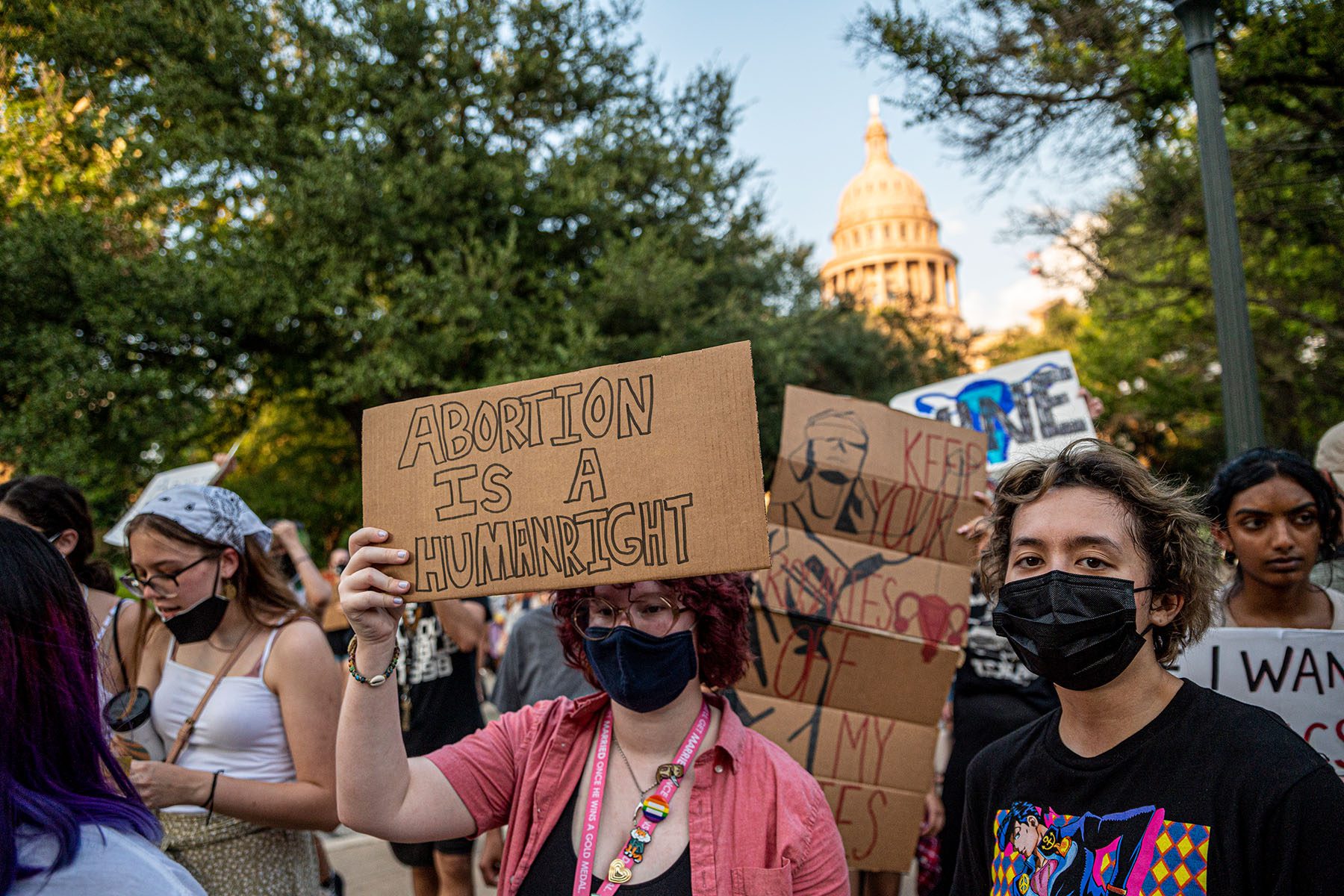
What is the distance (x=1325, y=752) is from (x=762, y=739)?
4.45 feet

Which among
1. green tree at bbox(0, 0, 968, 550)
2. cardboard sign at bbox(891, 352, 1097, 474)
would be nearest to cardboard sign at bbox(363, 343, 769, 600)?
cardboard sign at bbox(891, 352, 1097, 474)

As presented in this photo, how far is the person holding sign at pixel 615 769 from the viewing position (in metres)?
1.89

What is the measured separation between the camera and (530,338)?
12.8 metres

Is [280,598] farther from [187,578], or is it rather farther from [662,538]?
[662,538]

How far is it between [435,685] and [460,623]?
1.73 feet

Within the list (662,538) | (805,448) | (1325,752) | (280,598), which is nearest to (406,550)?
(662,538)

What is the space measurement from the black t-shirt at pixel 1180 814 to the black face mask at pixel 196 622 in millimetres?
2166

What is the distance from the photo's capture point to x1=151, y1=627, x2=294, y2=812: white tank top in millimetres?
2627

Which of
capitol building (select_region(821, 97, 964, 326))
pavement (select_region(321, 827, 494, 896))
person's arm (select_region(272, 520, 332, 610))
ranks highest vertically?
capitol building (select_region(821, 97, 964, 326))

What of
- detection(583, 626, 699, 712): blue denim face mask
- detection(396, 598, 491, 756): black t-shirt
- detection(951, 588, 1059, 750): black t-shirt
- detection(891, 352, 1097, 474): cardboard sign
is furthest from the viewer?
detection(396, 598, 491, 756): black t-shirt

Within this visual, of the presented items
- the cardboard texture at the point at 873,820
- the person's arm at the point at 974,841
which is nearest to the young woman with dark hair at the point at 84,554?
the cardboard texture at the point at 873,820

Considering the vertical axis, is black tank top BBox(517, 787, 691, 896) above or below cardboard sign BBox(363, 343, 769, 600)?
below

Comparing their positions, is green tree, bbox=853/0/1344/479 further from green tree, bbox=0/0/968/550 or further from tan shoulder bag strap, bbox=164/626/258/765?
green tree, bbox=0/0/968/550

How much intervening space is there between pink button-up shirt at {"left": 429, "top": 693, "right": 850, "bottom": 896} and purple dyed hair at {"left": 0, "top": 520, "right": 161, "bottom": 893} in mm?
766
